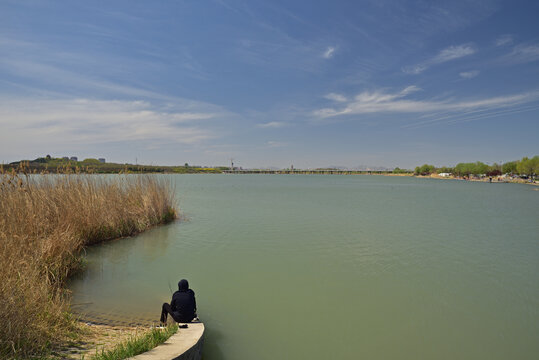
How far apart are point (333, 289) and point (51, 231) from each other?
752 centimetres

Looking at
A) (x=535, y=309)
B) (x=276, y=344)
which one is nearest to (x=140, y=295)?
(x=276, y=344)

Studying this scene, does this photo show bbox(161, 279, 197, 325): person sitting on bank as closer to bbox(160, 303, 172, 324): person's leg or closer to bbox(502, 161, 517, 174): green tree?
bbox(160, 303, 172, 324): person's leg

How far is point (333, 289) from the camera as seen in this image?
7105mm

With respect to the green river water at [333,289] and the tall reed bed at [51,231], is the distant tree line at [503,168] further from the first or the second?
the tall reed bed at [51,231]

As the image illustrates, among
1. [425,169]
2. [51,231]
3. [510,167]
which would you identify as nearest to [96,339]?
[51,231]

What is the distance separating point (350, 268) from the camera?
343 inches

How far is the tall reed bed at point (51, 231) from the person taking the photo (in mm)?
3535

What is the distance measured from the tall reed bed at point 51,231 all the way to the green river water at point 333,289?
755 mm

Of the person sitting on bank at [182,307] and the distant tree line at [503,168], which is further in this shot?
the distant tree line at [503,168]

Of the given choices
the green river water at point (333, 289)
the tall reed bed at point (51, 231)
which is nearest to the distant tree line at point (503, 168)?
the green river water at point (333, 289)

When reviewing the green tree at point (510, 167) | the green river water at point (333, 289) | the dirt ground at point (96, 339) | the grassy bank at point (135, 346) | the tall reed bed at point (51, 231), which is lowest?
the green river water at point (333, 289)

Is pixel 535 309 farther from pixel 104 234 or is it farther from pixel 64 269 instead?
pixel 104 234

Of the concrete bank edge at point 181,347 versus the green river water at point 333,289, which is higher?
the concrete bank edge at point 181,347

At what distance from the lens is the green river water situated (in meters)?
4.91
